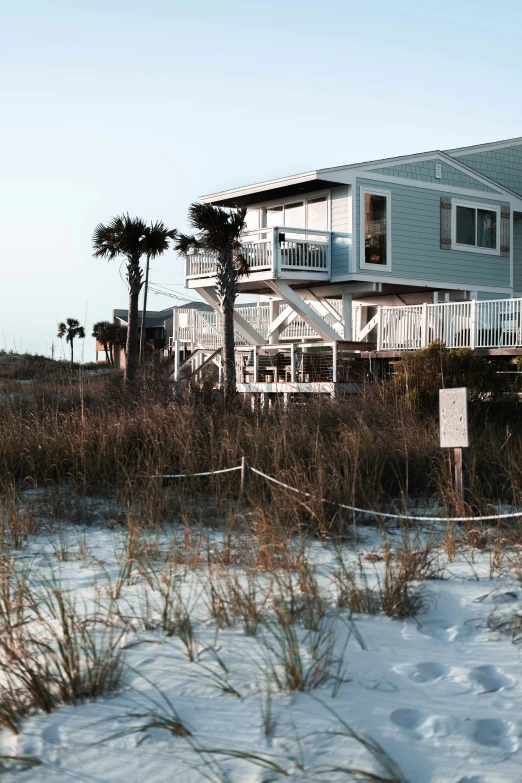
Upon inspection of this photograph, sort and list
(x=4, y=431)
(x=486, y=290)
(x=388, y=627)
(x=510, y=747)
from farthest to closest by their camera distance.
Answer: (x=486, y=290), (x=4, y=431), (x=388, y=627), (x=510, y=747)

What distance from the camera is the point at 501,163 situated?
27.1m

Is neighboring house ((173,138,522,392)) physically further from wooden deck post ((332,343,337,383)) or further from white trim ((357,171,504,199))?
wooden deck post ((332,343,337,383))

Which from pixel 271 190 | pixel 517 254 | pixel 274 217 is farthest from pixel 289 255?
pixel 517 254

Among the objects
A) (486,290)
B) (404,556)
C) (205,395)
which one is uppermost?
(486,290)

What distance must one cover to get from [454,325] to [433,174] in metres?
6.73

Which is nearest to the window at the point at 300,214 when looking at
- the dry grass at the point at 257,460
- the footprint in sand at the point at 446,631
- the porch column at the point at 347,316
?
the porch column at the point at 347,316

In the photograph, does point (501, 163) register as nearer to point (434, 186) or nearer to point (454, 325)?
point (434, 186)

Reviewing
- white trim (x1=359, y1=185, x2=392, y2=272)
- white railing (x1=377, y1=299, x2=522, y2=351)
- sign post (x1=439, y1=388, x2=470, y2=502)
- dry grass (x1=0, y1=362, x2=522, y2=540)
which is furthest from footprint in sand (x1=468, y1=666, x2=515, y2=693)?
white trim (x1=359, y1=185, x2=392, y2=272)

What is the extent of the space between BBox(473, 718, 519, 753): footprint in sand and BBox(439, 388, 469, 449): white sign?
3.95 m

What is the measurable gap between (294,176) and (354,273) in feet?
9.65

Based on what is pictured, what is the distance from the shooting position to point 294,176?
22656 mm

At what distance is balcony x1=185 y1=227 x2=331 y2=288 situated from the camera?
72.3 feet

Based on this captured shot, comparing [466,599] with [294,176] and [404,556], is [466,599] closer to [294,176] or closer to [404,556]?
[404,556]

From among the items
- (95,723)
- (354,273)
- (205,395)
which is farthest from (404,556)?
(354,273)
